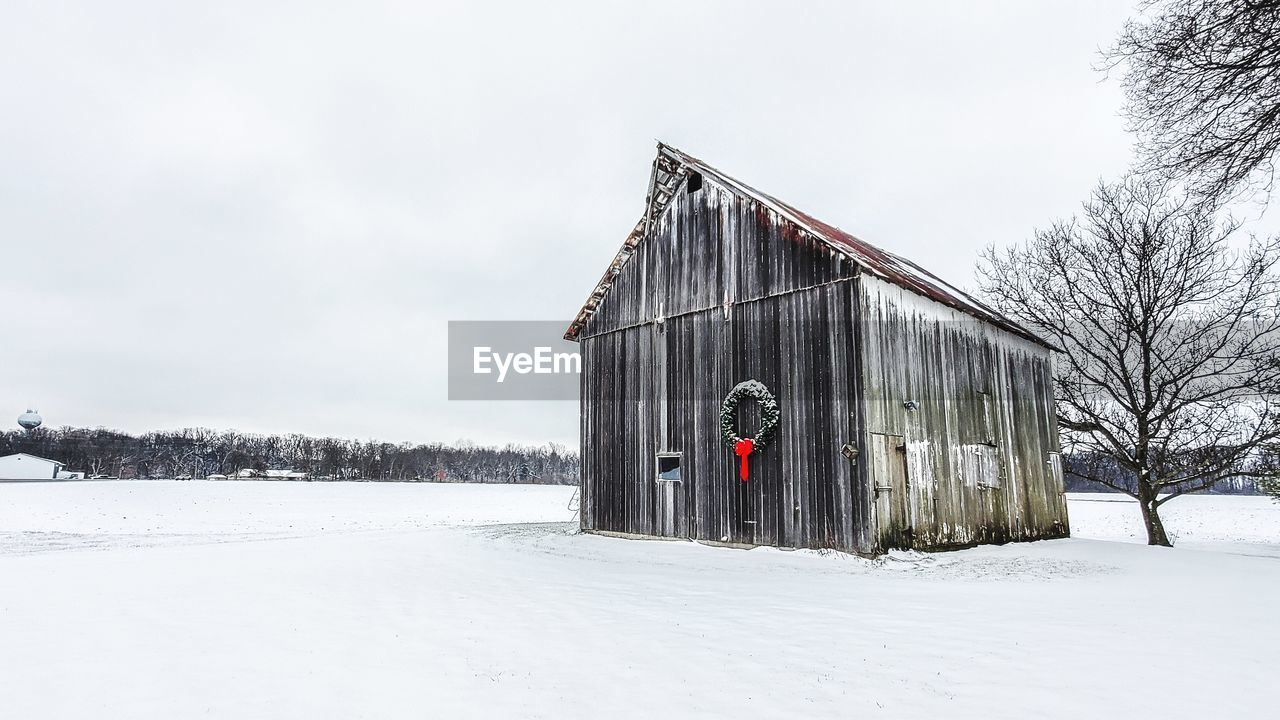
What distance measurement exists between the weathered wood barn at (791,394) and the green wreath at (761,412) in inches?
1.3

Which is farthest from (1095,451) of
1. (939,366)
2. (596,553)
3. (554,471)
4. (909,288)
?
(554,471)

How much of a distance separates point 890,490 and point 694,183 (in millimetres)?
8279

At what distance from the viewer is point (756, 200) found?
14531mm

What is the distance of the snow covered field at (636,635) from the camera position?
4688 mm

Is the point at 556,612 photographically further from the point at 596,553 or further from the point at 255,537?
the point at 255,537

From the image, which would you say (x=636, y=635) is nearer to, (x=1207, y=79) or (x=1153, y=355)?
(x=1207, y=79)

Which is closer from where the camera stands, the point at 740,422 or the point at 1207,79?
the point at 1207,79

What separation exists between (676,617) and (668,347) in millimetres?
9306

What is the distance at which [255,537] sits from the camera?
64.3 feet

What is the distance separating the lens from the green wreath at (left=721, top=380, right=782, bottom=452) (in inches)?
536

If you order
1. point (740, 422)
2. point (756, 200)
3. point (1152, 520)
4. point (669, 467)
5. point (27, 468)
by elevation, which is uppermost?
point (756, 200)

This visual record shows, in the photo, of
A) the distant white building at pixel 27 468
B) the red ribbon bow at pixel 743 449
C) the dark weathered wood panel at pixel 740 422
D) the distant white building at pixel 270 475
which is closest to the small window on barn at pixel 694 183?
the dark weathered wood panel at pixel 740 422

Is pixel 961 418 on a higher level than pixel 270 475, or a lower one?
higher

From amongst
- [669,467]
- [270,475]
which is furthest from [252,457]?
[669,467]
